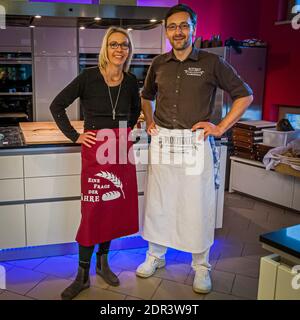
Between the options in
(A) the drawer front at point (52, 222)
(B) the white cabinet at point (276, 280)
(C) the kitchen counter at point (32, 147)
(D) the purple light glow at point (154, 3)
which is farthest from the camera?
(D) the purple light glow at point (154, 3)

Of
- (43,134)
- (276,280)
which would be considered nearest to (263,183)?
(43,134)

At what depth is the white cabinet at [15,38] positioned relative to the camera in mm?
3875

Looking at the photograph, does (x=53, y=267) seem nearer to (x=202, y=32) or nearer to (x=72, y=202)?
(x=72, y=202)

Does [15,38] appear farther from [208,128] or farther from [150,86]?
[208,128]

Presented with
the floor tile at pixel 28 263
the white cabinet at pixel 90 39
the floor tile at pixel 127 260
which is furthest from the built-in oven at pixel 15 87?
the floor tile at pixel 127 260

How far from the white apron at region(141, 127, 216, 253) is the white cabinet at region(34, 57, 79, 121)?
2021 millimetres

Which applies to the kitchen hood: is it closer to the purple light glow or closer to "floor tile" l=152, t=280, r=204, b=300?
the purple light glow

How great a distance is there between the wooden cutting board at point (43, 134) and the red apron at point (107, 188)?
410mm

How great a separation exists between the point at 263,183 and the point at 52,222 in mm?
2275

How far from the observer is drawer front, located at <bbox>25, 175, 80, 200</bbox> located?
104 inches

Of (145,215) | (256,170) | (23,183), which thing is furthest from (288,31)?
(23,183)

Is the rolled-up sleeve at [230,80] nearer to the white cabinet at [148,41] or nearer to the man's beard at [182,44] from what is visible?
the man's beard at [182,44]

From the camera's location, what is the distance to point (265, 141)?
421 cm

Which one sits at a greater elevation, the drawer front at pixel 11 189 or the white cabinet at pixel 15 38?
the white cabinet at pixel 15 38
